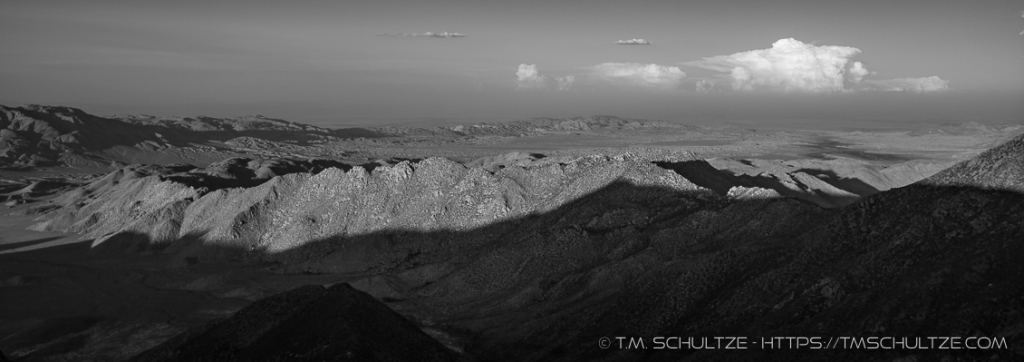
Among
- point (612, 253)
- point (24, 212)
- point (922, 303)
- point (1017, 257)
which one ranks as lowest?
point (24, 212)

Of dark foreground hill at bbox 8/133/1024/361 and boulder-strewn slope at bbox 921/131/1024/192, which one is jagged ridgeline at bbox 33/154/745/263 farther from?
boulder-strewn slope at bbox 921/131/1024/192

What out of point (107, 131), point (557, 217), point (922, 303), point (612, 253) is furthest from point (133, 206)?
point (107, 131)

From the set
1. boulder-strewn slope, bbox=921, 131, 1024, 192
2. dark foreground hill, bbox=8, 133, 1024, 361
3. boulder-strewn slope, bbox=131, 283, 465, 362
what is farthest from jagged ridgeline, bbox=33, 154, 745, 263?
boulder-strewn slope, bbox=131, 283, 465, 362

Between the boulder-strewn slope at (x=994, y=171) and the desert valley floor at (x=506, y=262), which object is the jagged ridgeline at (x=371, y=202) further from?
the boulder-strewn slope at (x=994, y=171)

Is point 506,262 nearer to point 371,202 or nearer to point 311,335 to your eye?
point 311,335

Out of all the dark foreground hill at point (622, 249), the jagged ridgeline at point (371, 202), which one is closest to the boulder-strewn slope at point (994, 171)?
the dark foreground hill at point (622, 249)

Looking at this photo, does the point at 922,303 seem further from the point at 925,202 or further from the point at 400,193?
the point at 400,193
